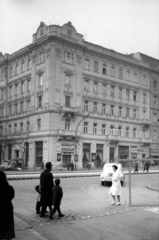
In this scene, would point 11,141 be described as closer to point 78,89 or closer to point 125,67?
point 78,89

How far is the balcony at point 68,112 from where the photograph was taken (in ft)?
136

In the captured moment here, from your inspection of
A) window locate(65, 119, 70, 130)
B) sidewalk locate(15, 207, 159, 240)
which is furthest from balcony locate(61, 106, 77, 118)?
sidewalk locate(15, 207, 159, 240)

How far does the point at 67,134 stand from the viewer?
1625 inches

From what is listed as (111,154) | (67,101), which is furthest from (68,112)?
(111,154)

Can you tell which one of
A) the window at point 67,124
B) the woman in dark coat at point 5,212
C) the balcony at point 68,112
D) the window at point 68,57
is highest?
the window at point 68,57

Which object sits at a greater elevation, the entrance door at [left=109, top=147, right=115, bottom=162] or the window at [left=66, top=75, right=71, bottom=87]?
the window at [left=66, top=75, right=71, bottom=87]

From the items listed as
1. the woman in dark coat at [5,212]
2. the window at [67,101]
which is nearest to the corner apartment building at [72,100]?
the window at [67,101]

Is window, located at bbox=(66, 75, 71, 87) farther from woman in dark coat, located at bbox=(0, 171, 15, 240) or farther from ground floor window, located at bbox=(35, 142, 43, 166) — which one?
woman in dark coat, located at bbox=(0, 171, 15, 240)

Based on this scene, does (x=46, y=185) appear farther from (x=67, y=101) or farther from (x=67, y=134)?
(x=67, y=101)

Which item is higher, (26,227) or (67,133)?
(67,133)

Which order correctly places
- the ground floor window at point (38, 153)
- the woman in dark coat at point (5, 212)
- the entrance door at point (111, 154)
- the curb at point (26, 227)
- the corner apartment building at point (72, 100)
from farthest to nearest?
the entrance door at point (111, 154) → the ground floor window at point (38, 153) → the corner apartment building at point (72, 100) → the curb at point (26, 227) → the woman in dark coat at point (5, 212)

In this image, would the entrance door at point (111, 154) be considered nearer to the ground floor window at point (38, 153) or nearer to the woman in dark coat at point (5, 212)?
the ground floor window at point (38, 153)

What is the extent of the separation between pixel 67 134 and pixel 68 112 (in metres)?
3.14

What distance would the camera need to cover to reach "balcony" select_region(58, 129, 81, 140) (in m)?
40.8
